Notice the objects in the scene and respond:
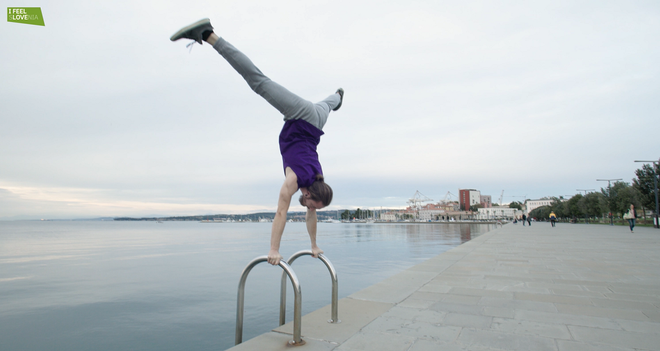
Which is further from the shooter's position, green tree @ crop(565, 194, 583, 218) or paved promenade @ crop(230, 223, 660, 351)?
green tree @ crop(565, 194, 583, 218)

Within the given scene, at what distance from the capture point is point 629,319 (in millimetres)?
3615

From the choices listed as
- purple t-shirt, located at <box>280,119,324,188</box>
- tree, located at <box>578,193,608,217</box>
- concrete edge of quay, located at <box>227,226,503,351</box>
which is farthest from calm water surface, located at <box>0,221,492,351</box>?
tree, located at <box>578,193,608,217</box>

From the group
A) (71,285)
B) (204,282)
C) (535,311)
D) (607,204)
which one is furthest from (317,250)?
(607,204)

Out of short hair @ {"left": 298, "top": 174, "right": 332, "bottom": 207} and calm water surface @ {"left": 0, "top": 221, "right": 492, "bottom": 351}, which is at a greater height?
short hair @ {"left": 298, "top": 174, "right": 332, "bottom": 207}

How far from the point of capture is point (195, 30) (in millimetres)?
2523

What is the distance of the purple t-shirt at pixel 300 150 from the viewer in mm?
2875

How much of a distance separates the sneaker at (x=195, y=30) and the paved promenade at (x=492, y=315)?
2.42m

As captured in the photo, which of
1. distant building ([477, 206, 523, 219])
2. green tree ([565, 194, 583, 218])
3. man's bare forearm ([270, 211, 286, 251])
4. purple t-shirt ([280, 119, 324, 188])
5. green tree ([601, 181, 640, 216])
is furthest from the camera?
distant building ([477, 206, 523, 219])

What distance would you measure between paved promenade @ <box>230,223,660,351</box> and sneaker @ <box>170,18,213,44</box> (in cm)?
242

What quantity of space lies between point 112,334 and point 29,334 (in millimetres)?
1753

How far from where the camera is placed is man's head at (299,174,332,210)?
294cm

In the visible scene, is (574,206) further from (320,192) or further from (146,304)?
(320,192)

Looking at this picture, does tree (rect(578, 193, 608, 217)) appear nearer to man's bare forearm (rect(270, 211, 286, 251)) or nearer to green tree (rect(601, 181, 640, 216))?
green tree (rect(601, 181, 640, 216))

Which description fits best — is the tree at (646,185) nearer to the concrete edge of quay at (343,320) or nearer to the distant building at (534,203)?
the concrete edge of quay at (343,320)
